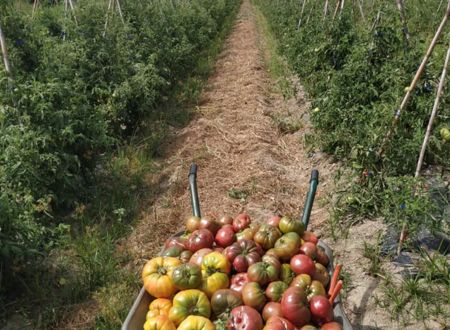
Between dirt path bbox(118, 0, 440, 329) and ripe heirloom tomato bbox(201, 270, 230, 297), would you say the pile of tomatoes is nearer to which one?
ripe heirloom tomato bbox(201, 270, 230, 297)

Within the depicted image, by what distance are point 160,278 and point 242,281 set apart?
0.42 m

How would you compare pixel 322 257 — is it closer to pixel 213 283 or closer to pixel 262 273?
pixel 262 273

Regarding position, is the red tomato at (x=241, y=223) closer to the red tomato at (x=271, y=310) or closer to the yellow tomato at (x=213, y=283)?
the yellow tomato at (x=213, y=283)

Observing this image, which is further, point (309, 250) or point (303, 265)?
point (309, 250)

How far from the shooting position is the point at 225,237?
252cm

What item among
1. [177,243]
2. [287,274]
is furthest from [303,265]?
[177,243]

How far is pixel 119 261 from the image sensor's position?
12.6 ft

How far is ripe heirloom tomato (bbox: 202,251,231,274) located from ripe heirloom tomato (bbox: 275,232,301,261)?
321 millimetres

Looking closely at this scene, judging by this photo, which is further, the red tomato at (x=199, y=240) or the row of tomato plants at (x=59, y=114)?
the row of tomato plants at (x=59, y=114)

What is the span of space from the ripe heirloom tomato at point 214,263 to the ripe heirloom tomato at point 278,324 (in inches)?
15.2

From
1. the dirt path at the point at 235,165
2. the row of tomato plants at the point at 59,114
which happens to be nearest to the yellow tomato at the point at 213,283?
the row of tomato plants at the point at 59,114

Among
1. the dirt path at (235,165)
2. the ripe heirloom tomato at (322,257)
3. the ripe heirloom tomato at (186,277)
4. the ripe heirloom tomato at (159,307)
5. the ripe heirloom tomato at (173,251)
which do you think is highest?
the ripe heirloom tomato at (186,277)

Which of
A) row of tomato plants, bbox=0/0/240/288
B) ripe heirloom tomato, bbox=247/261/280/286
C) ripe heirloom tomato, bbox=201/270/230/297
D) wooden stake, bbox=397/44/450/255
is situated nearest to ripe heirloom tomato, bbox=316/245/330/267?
ripe heirloom tomato, bbox=247/261/280/286

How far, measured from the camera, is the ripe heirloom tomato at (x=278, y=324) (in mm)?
1870
